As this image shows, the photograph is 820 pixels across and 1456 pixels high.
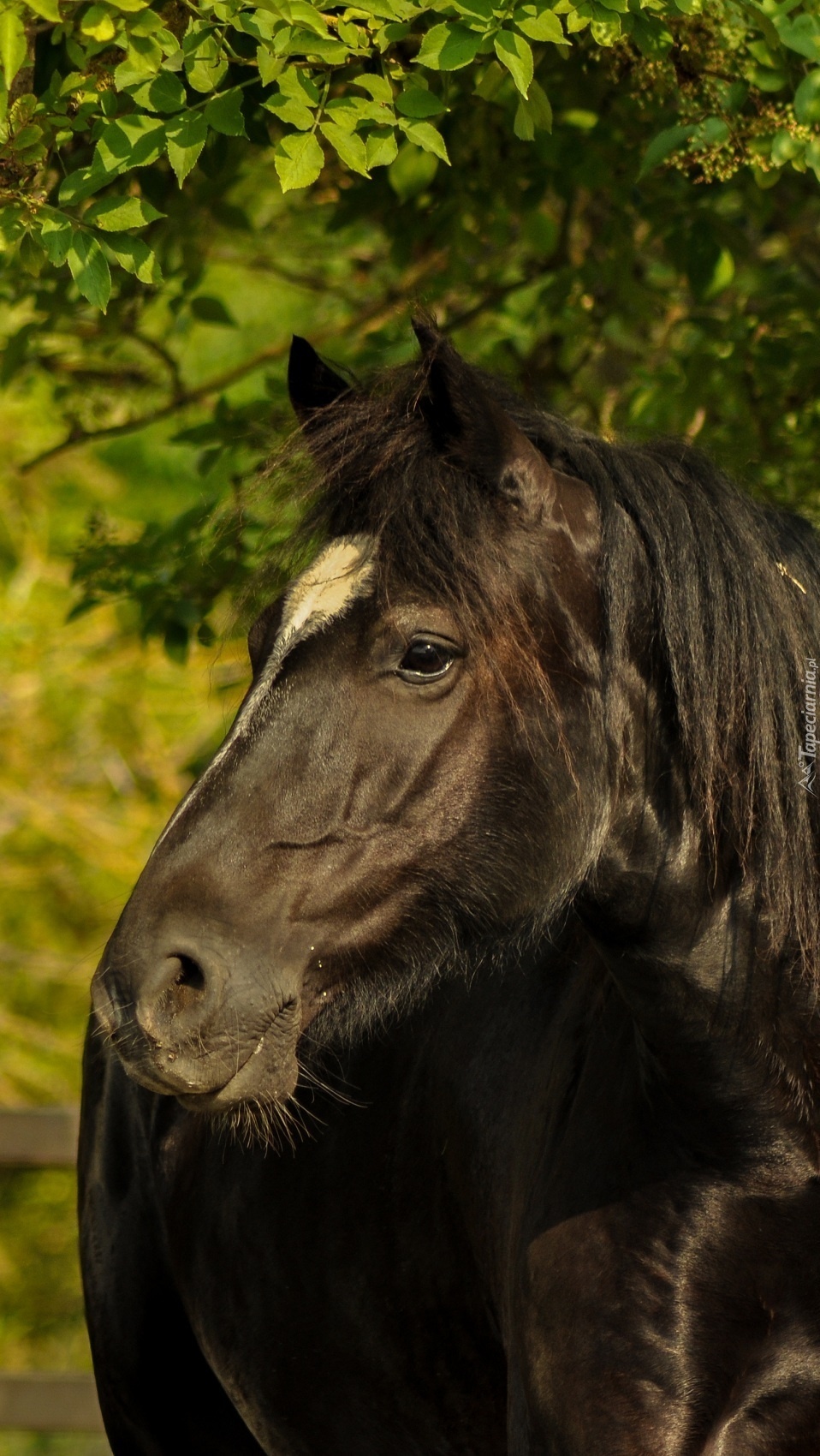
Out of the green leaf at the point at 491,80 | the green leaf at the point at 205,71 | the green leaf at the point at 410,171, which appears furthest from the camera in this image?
the green leaf at the point at 410,171

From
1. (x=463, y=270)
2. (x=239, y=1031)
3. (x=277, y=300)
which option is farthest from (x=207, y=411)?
(x=277, y=300)

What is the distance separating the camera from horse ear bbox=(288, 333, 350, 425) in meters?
2.50

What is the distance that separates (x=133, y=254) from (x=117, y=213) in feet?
0.24

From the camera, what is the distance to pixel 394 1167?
2.97 metres

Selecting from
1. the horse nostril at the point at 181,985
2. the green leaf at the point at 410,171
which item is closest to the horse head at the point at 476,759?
the horse nostril at the point at 181,985

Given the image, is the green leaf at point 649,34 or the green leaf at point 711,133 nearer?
the green leaf at point 649,34

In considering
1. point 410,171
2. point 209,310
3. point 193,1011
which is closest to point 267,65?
point 193,1011

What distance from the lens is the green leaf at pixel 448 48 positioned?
7.59 ft

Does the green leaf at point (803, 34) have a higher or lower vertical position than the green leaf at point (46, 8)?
higher

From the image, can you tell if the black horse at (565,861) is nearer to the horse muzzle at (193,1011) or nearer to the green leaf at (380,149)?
the horse muzzle at (193,1011)

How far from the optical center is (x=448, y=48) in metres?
2.32

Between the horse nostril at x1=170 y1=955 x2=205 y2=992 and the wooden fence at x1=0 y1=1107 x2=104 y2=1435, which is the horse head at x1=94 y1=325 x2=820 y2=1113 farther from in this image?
the wooden fence at x1=0 y1=1107 x2=104 y2=1435

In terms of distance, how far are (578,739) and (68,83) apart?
1241mm

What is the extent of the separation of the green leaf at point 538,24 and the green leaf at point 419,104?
175 millimetres
